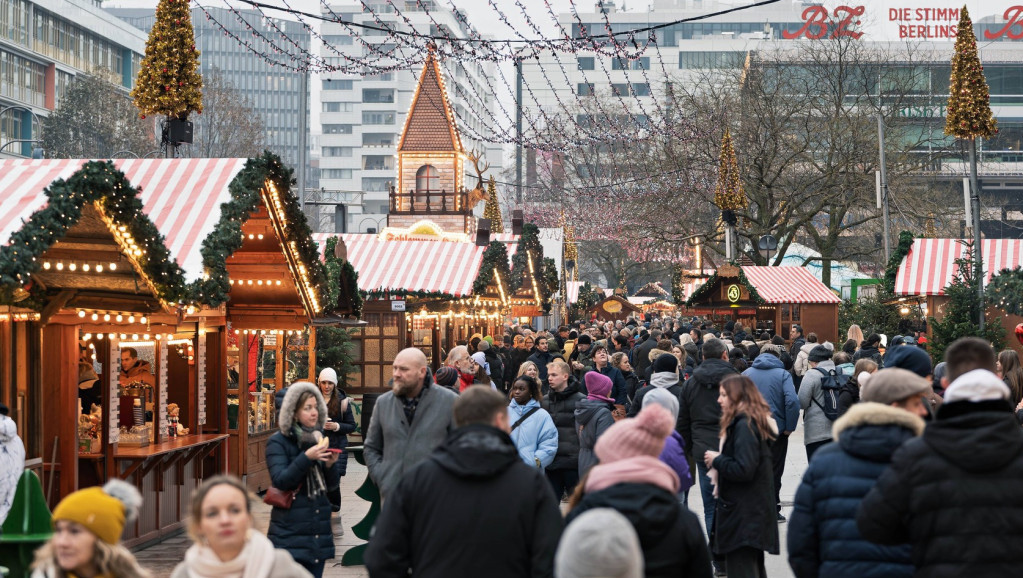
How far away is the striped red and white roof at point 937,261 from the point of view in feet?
73.9

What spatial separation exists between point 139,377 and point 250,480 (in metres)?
2.34

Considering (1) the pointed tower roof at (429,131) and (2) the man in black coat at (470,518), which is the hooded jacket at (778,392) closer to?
(2) the man in black coat at (470,518)

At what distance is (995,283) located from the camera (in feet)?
53.3

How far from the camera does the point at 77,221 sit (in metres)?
8.77

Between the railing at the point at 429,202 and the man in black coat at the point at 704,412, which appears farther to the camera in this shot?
the railing at the point at 429,202

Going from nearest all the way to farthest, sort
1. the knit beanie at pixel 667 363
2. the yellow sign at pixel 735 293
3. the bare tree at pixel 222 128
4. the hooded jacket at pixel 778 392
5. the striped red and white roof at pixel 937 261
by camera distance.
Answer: the knit beanie at pixel 667 363 → the hooded jacket at pixel 778 392 → the striped red and white roof at pixel 937 261 → the yellow sign at pixel 735 293 → the bare tree at pixel 222 128

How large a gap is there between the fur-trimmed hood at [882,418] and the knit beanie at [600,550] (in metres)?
2.00

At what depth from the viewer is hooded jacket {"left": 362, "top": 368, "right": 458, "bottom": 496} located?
7.70m

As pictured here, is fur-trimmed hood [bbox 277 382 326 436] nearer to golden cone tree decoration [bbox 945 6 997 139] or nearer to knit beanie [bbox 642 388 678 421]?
knit beanie [bbox 642 388 678 421]

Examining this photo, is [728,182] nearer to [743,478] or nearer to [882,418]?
[743,478]

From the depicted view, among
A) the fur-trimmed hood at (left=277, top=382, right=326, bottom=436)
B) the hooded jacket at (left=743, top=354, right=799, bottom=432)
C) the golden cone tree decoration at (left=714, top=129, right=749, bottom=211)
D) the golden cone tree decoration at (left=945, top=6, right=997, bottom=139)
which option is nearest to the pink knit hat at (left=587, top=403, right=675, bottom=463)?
the fur-trimmed hood at (left=277, top=382, right=326, bottom=436)

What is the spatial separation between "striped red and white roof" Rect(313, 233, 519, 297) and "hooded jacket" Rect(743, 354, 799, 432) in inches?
496

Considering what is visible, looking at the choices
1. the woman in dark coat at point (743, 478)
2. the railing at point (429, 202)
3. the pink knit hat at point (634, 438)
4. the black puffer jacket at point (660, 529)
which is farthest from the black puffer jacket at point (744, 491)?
the railing at point (429, 202)

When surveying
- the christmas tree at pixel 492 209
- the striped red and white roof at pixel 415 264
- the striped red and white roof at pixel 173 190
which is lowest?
the striped red and white roof at pixel 415 264
